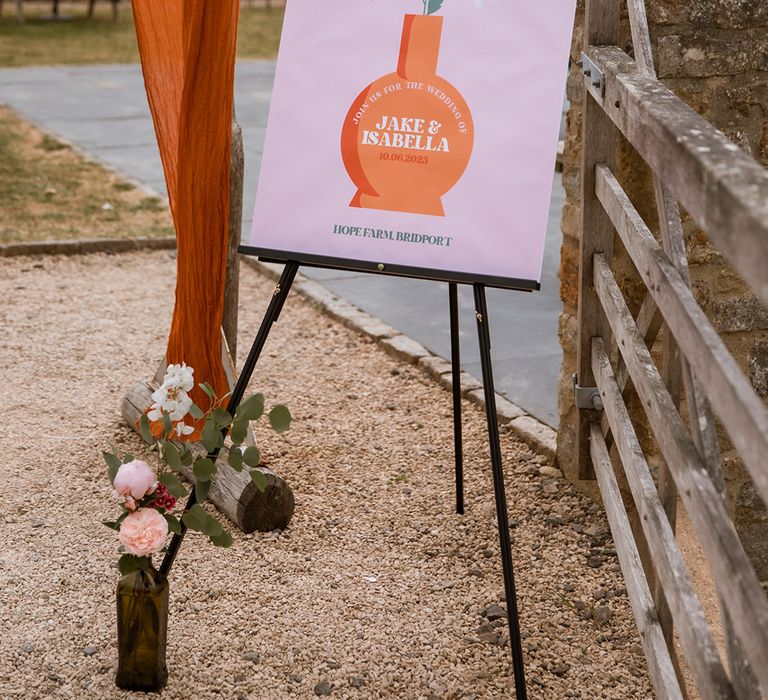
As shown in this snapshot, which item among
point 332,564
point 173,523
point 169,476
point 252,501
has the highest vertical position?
point 169,476

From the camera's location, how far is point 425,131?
2877mm

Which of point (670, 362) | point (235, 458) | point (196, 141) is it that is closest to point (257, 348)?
point (235, 458)

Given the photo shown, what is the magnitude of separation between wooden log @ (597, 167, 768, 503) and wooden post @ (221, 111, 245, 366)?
1436mm

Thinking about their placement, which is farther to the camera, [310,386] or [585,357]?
[310,386]

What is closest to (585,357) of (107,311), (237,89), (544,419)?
(544,419)

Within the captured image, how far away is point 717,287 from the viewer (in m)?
3.59

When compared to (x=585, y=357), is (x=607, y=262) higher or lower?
higher

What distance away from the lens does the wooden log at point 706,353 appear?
162 cm

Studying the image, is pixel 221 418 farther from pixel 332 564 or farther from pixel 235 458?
pixel 332 564

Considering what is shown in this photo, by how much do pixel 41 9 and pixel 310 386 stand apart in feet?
54.4

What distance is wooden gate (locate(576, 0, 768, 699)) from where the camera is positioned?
5.61ft

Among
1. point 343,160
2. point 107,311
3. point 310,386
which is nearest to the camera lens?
→ point 343,160

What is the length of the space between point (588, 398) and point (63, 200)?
509cm

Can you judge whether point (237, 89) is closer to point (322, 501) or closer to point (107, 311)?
point (107, 311)
